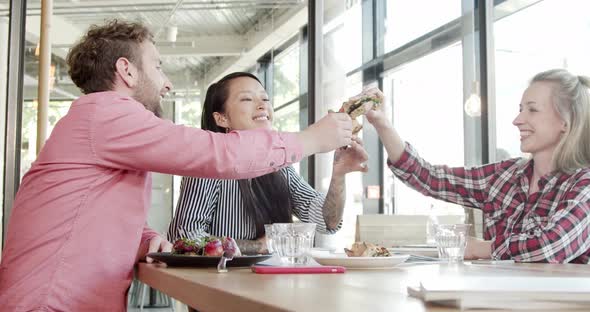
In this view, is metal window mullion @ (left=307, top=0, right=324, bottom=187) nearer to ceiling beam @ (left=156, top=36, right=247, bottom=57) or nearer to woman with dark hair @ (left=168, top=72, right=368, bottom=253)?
ceiling beam @ (left=156, top=36, right=247, bottom=57)

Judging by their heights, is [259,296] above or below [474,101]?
below

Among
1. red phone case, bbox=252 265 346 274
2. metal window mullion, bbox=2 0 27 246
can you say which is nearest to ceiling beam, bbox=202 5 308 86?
metal window mullion, bbox=2 0 27 246

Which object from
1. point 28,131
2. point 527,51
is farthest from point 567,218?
point 28,131

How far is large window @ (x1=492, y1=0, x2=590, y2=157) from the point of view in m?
3.83

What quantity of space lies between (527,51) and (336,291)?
3577 millimetres

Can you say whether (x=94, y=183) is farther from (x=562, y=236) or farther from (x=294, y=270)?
(x=562, y=236)

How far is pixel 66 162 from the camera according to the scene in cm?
161

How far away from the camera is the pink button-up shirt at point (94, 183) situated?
1.55m

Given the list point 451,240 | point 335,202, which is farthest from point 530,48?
point 451,240

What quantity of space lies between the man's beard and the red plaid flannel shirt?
0.96m

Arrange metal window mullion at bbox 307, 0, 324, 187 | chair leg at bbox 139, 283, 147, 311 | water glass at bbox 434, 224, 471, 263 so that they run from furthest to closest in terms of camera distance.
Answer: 1. chair leg at bbox 139, 283, 147, 311
2. metal window mullion at bbox 307, 0, 324, 187
3. water glass at bbox 434, 224, 471, 263

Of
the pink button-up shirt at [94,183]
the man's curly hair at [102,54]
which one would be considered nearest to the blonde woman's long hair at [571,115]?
the pink button-up shirt at [94,183]

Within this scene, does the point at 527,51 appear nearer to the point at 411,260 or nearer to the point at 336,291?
the point at 411,260

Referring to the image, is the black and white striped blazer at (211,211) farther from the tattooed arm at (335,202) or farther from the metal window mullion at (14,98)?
the metal window mullion at (14,98)
